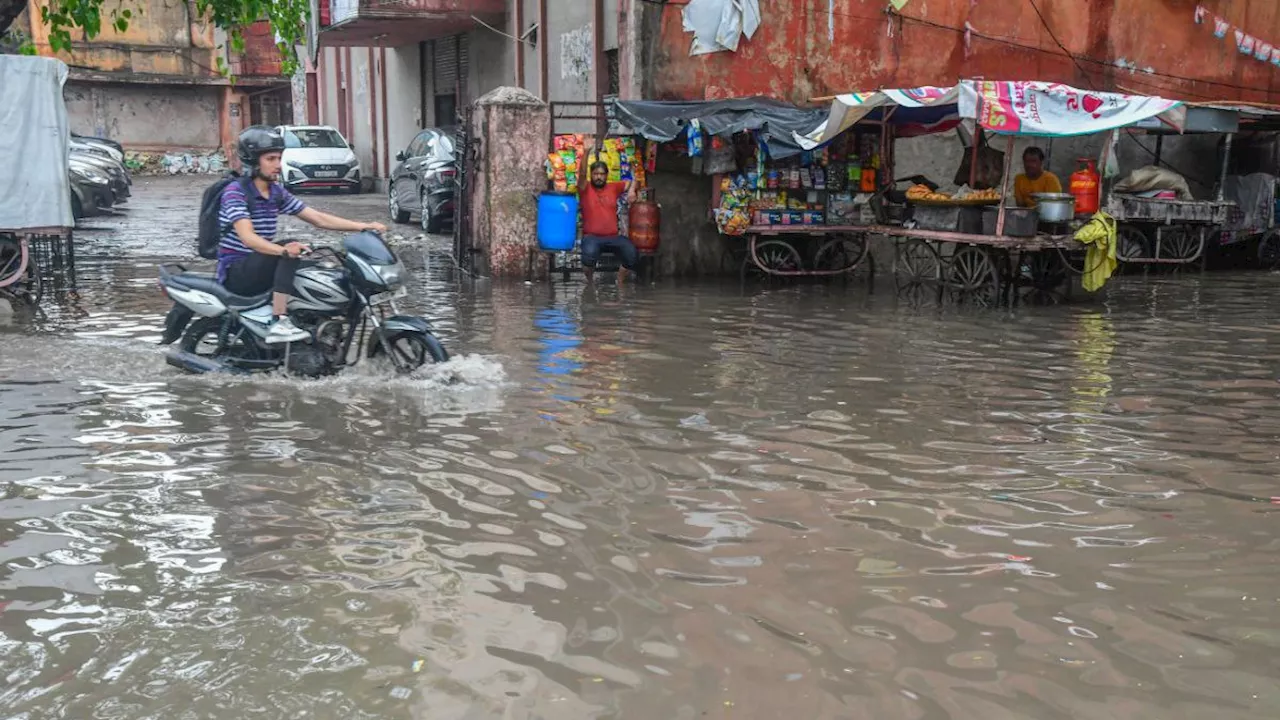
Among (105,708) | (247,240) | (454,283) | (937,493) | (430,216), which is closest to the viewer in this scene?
(105,708)

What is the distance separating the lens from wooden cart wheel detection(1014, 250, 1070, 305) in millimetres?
12820

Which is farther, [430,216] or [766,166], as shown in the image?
[430,216]

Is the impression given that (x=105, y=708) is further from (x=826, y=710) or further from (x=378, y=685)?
(x=826, y=710)

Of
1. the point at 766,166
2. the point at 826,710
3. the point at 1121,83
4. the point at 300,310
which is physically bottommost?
the point at 826,710

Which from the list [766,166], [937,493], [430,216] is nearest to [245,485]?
[937,493]

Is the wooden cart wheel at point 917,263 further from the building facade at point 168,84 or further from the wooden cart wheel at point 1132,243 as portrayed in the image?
the building facade at point 168,84

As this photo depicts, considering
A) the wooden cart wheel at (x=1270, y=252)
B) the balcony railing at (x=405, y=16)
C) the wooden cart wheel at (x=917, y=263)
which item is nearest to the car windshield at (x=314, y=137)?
the balcony railing at (x=405, y=16)

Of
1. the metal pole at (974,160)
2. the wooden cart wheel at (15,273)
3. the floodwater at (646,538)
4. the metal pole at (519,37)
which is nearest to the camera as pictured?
the floodwater at (646,538)

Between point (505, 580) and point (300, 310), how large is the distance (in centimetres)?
384

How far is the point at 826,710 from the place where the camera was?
3426mm

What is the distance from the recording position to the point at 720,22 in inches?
560

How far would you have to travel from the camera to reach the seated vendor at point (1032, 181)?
1280 cm

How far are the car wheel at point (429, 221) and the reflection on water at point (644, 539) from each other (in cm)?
1026

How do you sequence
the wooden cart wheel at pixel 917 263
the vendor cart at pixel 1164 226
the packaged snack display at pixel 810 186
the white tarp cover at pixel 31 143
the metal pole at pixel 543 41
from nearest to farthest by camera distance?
the white tarp cover at pixel 31 143 → the packaged snack display at pixel 810 186 → the wooden cart wheel at pixel 917 263 → the vendor cart at pixel 1164 226 → the metal pole at pixel 543 41
